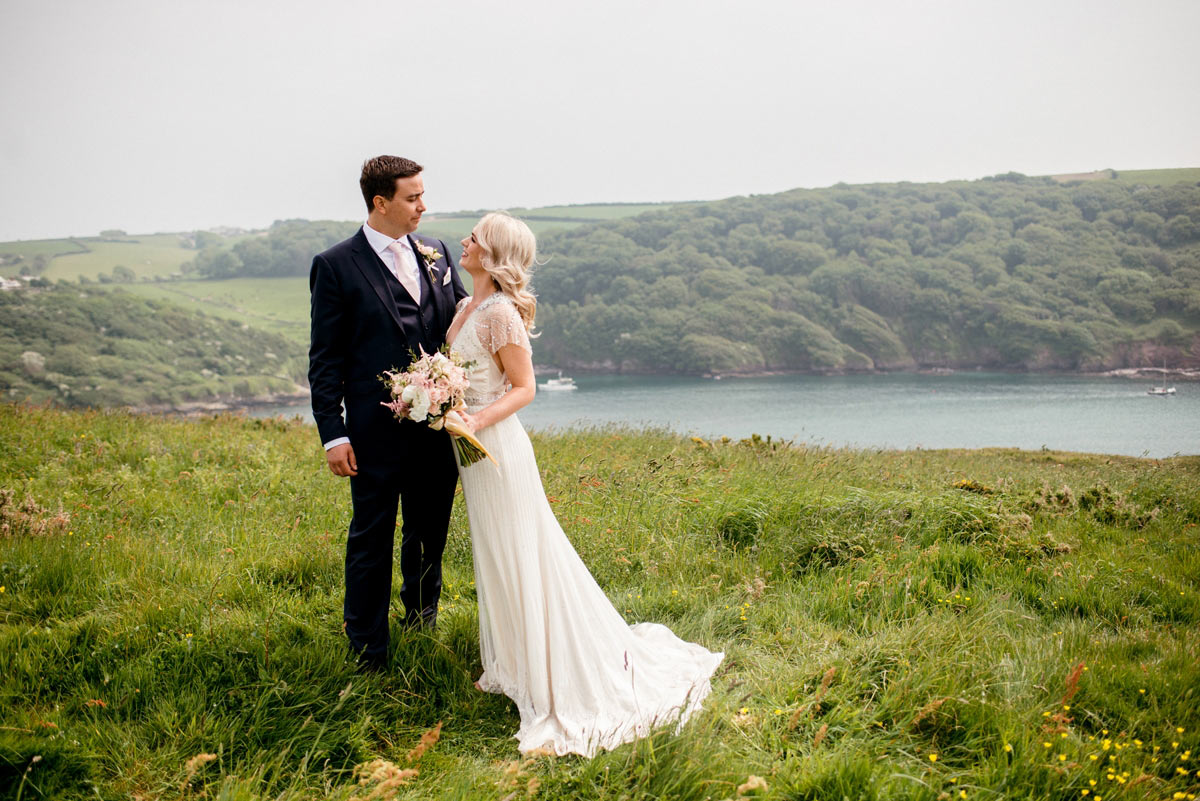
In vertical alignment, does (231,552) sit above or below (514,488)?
below

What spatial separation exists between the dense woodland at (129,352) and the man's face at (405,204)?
7899 centimetres

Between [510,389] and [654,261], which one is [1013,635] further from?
[654,261]

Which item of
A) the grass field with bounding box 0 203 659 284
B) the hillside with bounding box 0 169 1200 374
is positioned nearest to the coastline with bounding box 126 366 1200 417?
the hillside with bounding box 0 169 1200 374

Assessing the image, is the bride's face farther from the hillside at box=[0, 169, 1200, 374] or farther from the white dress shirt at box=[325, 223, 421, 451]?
the hillside at box=[0, 169, 1200, 374]

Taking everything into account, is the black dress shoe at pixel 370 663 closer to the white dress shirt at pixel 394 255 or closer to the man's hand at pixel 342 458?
the man's hand at pixel 342 458

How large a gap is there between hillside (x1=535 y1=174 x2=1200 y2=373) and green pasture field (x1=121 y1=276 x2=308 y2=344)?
4060 centimetres

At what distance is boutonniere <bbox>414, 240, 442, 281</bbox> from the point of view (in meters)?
3.92

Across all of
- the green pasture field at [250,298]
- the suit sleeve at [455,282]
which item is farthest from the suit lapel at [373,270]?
the green pasture field at [250,298]

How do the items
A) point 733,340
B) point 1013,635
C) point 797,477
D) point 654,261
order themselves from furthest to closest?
point 654,261 < point 733,340 < point 797,477 < point 1013,635

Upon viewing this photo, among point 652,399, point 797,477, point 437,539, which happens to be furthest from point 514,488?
point 652,399

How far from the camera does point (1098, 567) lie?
545 cm

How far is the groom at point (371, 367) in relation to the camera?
3.70m

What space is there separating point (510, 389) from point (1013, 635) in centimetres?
333

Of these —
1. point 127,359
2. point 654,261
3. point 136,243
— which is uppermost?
point 136,243
